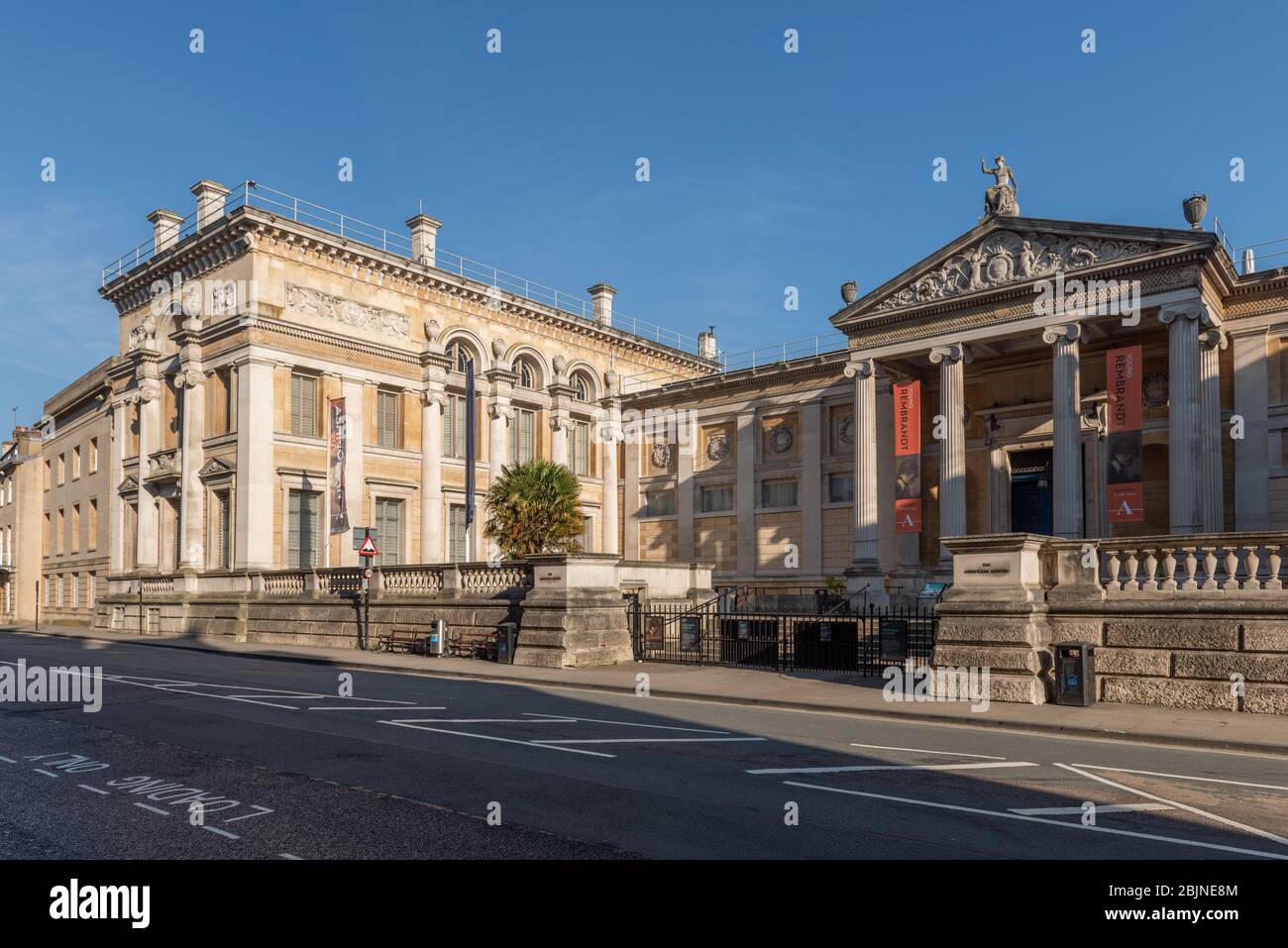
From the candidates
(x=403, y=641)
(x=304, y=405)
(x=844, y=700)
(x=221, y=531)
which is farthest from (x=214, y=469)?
(x=844, y=700)

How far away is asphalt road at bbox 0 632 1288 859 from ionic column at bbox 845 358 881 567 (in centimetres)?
2139

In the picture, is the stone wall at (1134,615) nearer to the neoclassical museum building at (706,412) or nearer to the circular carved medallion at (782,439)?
the neoclassical museum building at (706,412)

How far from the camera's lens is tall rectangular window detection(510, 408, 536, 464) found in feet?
157

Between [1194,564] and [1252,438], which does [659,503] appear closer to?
[1252,438]

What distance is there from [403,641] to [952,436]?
65.8 ft

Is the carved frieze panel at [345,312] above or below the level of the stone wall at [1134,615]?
above

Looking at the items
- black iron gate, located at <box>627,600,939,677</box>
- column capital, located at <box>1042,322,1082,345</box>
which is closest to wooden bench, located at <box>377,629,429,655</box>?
black iron gate, located at <box>627,600,939,677</box>

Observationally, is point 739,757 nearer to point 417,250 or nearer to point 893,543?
point 893,543

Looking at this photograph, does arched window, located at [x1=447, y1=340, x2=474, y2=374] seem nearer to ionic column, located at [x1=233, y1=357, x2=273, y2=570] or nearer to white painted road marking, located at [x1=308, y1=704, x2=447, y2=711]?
ionic column, located at [x1=233, y1=357, x2=273, y2=570]

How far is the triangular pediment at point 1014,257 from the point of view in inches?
1196

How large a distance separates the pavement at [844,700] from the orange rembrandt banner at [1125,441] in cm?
1478

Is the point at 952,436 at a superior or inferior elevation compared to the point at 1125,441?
superior

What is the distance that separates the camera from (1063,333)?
3216cm

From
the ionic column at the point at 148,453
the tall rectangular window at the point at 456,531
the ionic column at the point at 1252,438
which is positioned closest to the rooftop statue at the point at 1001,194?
the ionic column at the point at 1252,438
